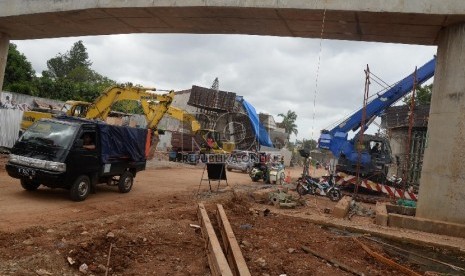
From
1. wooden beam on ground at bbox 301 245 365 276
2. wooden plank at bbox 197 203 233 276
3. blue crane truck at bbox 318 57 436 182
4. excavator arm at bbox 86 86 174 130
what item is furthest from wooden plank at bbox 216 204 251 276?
blue crane truck at bbox 318 57 436 182

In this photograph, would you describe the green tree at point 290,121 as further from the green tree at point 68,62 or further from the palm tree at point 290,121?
the green tree at point 68,62

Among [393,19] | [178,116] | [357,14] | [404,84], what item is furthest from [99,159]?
[404,84]

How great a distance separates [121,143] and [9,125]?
10009mm

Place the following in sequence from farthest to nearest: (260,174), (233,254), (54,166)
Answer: (260,174) < (54,166) < (233,254)

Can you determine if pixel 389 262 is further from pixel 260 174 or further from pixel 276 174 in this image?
pixel 260 174

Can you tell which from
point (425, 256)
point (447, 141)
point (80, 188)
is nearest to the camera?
point (425, 256)

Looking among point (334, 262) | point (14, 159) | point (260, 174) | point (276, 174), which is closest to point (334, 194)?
point (276, 174)

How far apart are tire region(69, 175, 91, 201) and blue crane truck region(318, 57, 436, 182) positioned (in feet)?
40.6

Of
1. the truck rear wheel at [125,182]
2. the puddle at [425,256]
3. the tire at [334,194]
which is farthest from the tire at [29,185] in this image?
the tire at [334,194]

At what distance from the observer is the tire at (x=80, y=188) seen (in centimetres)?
962

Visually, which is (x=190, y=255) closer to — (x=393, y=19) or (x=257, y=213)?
(x=257, y=213)

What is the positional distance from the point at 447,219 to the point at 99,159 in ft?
29.0

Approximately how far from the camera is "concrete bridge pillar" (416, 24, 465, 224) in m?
8.87

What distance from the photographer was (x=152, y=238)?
661 cm
